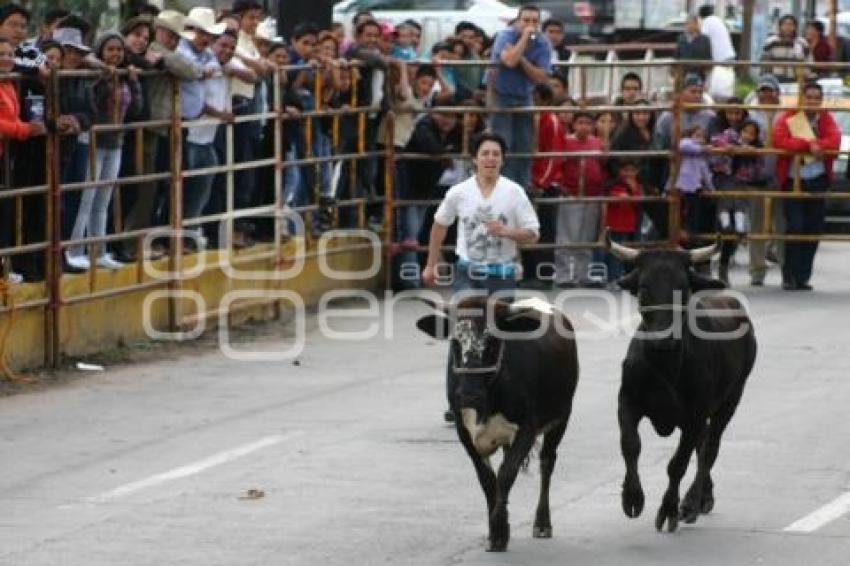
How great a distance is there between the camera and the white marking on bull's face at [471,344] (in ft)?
37.6

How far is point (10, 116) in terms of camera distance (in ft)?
55.2

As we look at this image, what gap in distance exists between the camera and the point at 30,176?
1745cm

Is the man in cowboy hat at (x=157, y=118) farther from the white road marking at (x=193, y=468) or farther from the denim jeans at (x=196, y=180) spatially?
the white road marking at (x=193, y=468)

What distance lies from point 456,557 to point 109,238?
7.59 m

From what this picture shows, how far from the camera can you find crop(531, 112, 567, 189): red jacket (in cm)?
2342

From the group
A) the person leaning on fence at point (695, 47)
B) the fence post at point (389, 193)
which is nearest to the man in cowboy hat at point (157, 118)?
the fence post at point (389, 193)

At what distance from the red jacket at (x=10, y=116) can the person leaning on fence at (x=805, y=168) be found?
29.7ft

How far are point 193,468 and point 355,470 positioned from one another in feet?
→ 3.11

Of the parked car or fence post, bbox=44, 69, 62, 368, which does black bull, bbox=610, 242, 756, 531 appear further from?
the parked car

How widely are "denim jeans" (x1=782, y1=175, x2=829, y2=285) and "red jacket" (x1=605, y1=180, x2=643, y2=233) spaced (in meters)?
1.51

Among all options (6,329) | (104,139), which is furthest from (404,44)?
(6,329)

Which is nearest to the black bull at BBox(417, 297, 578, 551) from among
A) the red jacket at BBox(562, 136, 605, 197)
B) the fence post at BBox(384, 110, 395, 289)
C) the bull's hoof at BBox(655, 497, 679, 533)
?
the bull's hoof at BBox(655, 497, 679, 533)

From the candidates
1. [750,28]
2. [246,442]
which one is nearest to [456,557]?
[246,442]

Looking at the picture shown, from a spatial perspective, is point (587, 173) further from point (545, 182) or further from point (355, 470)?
point (355, 470)
